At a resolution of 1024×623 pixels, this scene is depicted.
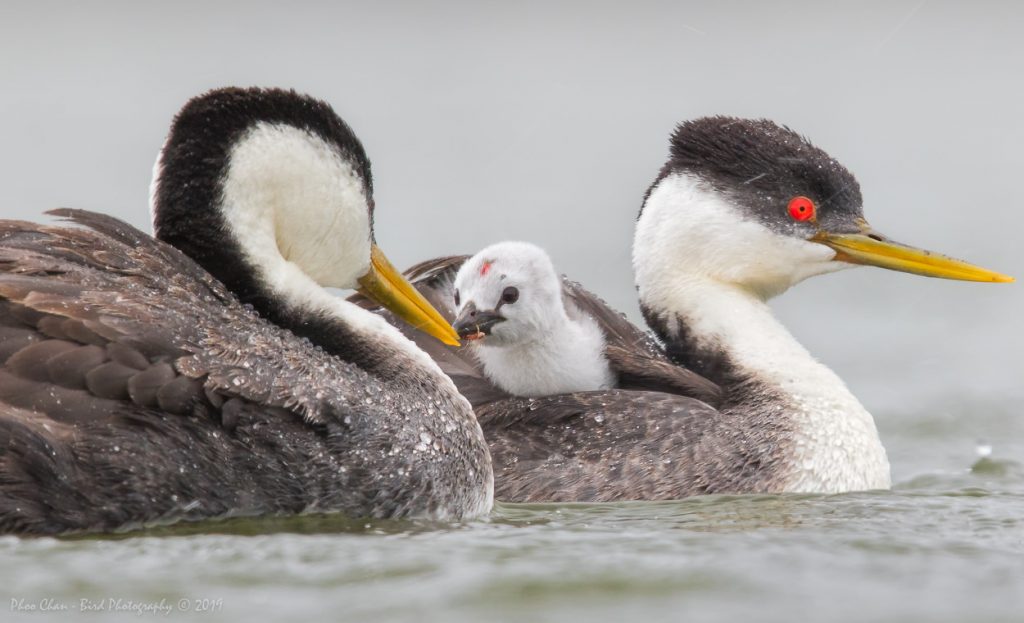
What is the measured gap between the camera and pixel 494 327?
8.96 metres

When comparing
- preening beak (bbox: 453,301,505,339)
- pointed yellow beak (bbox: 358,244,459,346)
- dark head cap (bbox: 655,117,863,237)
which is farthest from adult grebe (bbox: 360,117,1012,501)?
pointed yellow beak (bbox: 358,244,459,346)

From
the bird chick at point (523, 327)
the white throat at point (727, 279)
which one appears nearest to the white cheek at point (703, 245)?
the white throat at point (727, 279)

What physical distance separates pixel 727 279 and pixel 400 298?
6.10 ft

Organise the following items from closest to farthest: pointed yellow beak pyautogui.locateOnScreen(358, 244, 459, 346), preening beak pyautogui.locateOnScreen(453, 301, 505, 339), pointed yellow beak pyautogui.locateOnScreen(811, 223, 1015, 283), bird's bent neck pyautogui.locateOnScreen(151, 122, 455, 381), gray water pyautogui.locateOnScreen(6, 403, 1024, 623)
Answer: gray water pyautogui.locateOnScreen(6, 403, 1024, 623), bird's bent neck pyautogui.locateOnScreen(151, 122, 455, 381), pointed yellow beak pyautogui.locateOnScreen(358, 244, 459, 346), preening beak pyautogui.locateOnScreen(453, 301, 505, 339), pointed yellow beak pyautogui.locateOnScreen(811, 223, 1015, 283)

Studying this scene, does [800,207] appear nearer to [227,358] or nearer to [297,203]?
[297,203]

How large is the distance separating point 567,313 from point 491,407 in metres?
0.79

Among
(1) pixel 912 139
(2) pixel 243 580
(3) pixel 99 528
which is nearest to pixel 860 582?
(2) pixel 243 580

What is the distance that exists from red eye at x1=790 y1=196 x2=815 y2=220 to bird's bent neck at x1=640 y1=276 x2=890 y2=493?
0.50 meters

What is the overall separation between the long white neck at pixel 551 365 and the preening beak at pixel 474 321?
0.25 meters

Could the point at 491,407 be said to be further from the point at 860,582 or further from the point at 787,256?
the point at 860,582

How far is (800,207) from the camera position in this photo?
960cm

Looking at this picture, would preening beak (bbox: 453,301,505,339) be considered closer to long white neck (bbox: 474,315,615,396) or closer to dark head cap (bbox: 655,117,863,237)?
long white neck (bbox: 474,315,615,396)

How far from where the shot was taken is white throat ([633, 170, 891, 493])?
9414mm

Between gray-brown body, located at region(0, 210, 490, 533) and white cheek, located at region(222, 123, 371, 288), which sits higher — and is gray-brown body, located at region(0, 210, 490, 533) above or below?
below
